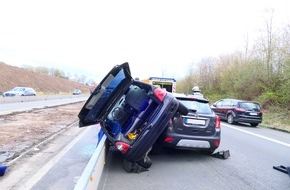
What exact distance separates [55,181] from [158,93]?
100 inches

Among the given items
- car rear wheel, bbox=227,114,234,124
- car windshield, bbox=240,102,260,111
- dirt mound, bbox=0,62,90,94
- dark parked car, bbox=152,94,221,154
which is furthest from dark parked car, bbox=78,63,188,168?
dirt mound, bbox=0,62,90,94

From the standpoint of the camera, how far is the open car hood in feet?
21.4

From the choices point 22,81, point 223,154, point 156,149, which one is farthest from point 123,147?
point 22,81

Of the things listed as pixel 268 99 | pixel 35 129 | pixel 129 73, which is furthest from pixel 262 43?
→ pixel 129 73

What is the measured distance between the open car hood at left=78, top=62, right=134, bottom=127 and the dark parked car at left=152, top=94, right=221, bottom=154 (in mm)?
1412

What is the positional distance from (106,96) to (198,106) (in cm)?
249

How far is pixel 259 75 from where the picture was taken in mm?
31188

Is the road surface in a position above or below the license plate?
below

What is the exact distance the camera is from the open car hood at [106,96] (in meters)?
6.54

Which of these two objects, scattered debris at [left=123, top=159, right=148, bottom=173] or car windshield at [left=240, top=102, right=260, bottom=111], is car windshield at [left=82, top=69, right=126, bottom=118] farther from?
car windshield at [left=240, top=102, right=260, bottom=111]

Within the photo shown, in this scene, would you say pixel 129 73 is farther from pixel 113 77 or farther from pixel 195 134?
pixel 195 134

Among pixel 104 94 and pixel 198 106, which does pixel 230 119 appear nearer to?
pixel 198 106

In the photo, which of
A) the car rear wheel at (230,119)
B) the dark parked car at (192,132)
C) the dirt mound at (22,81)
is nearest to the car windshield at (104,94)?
the dark parked car at (192,132)

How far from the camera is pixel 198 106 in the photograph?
26.1 feet
